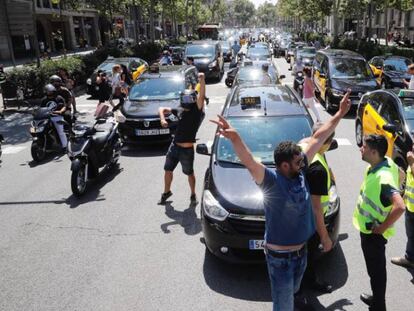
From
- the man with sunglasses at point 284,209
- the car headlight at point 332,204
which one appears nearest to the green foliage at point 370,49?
the car headlight at point 332,204

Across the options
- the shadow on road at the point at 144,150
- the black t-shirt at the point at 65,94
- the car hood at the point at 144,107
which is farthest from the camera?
the black t-shirt at the point at 65,94

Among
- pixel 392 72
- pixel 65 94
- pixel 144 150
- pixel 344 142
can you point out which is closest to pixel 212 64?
pixel 392 72

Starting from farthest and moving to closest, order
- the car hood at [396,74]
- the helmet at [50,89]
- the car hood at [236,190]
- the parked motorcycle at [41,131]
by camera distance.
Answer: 1. the car hood at [396,74]
2. the helmet at [50,89]
3. the parked motorcycle at [41,131]
4. the car hood at [236,190]

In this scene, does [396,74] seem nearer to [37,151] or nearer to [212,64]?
[212,64]

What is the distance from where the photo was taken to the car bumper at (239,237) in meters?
4.76

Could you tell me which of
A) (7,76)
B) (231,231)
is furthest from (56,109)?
(7,76)

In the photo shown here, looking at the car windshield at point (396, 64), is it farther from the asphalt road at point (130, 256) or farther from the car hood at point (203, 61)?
the asphalt road at point (130, 256)

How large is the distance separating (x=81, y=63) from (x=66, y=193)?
1481 centimetres

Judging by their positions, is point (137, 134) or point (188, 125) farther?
point (137, 134)

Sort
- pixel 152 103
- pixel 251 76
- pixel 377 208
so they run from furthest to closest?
1. pixel 251 76
2. pixel 152 103
3. pixel 377 208

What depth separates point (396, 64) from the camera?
17672mm

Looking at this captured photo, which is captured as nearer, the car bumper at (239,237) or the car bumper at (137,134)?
the car bumper at (239,237)

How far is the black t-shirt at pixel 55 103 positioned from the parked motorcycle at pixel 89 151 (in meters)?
1.76

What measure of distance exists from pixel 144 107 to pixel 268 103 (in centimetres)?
474
